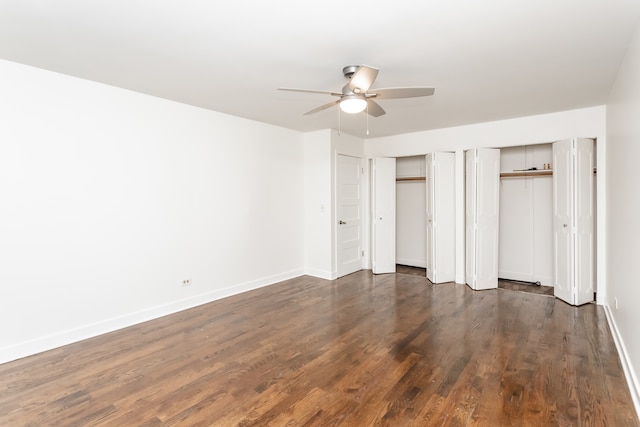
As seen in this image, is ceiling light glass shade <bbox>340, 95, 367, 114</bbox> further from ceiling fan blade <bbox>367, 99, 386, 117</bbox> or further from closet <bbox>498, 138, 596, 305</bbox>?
closet <bbox>498, 138, 596, 305</bbox>

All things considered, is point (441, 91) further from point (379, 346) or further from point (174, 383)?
point (174, 383)

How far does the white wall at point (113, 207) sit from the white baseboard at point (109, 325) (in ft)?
0.04

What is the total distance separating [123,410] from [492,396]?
2460mm

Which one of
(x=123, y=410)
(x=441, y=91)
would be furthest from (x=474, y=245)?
(x=123, y=410)

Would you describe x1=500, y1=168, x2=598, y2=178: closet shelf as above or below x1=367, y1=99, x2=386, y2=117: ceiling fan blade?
below

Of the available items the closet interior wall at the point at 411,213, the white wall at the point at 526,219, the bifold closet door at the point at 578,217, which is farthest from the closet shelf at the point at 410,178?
the bifold closet door at the point at 578,217

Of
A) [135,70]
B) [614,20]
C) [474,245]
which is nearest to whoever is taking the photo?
[614,20]

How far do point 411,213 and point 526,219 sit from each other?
193 centimetres

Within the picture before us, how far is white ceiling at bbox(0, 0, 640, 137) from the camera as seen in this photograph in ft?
6.76

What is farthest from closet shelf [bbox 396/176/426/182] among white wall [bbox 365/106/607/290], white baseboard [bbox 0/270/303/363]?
white baseboard [bbox 0/270/303/363]

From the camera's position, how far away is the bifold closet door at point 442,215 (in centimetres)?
530

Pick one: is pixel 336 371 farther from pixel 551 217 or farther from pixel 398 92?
pixel 551 217

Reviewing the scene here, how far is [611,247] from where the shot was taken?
12.1ft

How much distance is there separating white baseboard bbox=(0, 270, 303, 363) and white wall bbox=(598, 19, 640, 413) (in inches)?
161
